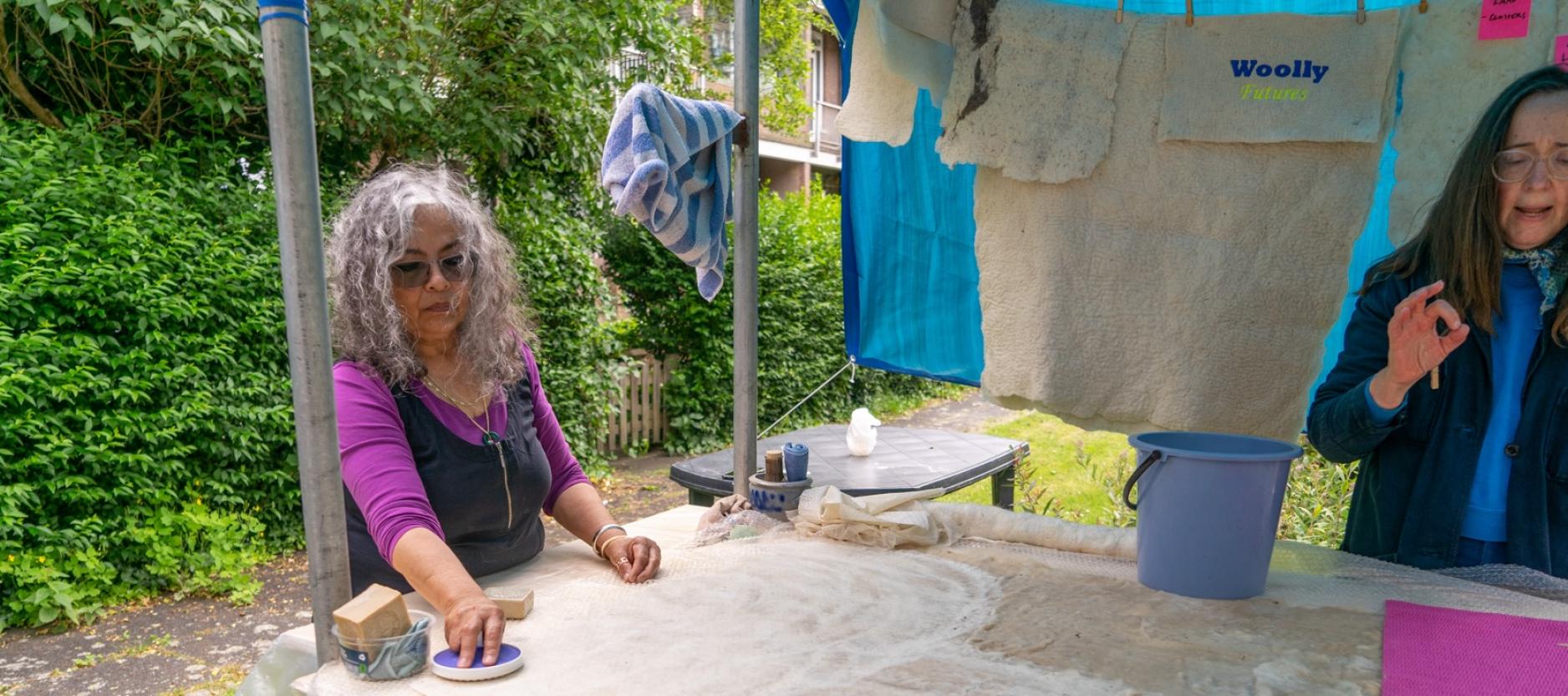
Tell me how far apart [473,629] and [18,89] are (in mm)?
4404

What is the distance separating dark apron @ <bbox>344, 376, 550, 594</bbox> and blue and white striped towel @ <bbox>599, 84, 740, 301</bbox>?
465 millimetres

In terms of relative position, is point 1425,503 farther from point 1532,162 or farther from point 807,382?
point 807,382

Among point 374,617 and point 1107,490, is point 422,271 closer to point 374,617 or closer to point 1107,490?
point 374,617

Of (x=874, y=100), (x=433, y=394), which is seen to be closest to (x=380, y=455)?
(x=433, y=394)

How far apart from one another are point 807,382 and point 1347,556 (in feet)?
22.4

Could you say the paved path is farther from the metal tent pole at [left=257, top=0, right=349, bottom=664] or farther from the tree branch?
the metal tent pole at [left=257, top=0, right=349, bottom=664]

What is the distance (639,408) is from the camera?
764 centimetres

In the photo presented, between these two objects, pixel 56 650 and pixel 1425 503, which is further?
pixel 56 650

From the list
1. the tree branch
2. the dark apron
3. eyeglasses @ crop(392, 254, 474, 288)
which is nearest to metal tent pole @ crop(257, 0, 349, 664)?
the dark apron

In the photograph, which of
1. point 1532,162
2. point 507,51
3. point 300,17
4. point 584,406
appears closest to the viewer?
point 300,17

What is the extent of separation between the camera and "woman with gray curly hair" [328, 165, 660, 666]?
1.65 meters

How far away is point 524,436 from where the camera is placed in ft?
6.30

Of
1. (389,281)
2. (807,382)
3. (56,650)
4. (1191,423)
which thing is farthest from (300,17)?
(807,382)

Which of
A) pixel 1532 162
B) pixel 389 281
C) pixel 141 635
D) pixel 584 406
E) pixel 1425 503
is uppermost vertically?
pixel 1532 162
